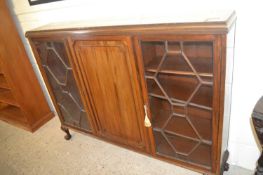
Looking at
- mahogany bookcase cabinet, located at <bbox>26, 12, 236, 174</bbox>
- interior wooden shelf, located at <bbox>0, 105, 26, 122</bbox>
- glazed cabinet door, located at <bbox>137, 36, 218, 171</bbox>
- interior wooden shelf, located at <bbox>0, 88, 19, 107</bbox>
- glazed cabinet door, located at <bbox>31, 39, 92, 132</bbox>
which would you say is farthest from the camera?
interior wooden shelf, located at <bbox>0, 105, 26, 122</bbox>

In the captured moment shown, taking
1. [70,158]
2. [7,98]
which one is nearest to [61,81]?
[70,158]

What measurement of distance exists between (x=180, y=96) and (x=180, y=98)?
0.10 feet

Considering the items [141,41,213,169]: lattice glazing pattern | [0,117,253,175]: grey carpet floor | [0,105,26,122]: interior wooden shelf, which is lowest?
[0,117,253,175]: grey carpet floor

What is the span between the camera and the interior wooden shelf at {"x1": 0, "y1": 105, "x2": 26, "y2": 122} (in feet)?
8.41

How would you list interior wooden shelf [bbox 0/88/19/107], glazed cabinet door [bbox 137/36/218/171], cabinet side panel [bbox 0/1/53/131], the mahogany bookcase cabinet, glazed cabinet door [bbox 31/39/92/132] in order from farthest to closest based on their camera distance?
interior wooden shelf [bbox 0/88/19/107] → cabinet side panel [bbox 0/1/53/131] → glazed cabinet door [bbox 31/39/92/132] → glazed cabinet door [bbox 137/36/218/171] → the mahogany bookcase cabinet

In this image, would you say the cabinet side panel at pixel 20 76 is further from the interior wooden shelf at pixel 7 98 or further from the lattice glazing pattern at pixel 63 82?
the lattice glazing pattern at pixel 63 82

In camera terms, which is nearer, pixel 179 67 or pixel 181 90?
pixel 179 67

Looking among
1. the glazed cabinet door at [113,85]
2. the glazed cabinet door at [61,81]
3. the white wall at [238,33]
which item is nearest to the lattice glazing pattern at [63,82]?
the glazed cabinet door at [61,81]

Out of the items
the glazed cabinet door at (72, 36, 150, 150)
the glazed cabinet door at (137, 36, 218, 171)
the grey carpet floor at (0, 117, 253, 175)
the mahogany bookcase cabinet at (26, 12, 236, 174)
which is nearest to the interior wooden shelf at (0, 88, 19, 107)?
the grey carpet floor at (0, 117, 253, 175)

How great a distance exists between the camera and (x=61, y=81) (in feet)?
5.81

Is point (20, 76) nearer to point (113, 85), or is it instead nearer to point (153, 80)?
point (113, 85)

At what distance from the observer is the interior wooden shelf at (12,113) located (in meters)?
2.56

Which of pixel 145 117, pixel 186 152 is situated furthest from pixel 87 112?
pixel 186 152

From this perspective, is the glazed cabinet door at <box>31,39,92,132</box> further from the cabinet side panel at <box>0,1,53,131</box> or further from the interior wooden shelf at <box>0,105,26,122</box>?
the interior wooden shelf at <box>0,105,26,122</box>
